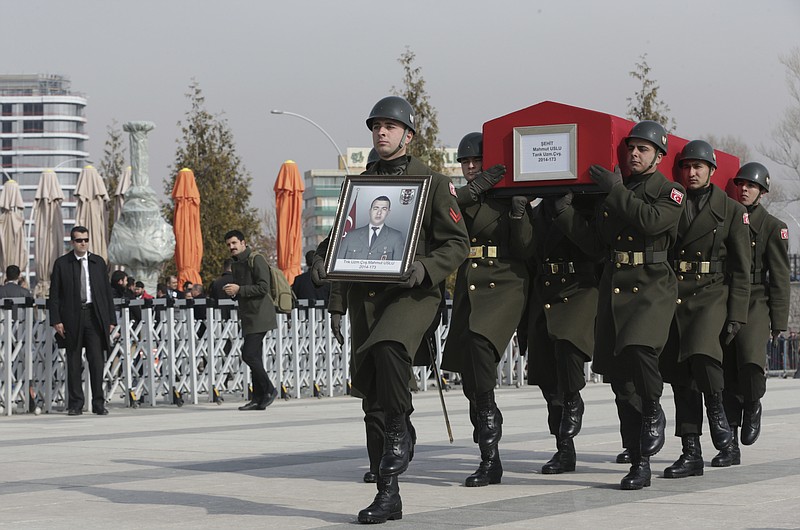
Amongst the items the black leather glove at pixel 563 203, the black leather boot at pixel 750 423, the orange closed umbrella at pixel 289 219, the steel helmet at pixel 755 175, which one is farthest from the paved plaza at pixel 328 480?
the orange closed umbrella at pixel 289 219

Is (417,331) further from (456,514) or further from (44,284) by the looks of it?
(44,284)

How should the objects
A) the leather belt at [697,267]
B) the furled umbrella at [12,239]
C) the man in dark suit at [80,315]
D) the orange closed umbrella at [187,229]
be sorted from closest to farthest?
1. the leather belt at [697,267]
2. the man in dark suit at [80,315]
3. the orange closed umbrella at [187,229]
4. the furled umbrella at [12,239]

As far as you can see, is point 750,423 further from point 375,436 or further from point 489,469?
point 375,436

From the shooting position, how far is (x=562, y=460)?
9.49m

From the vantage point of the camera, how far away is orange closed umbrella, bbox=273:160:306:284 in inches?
1062

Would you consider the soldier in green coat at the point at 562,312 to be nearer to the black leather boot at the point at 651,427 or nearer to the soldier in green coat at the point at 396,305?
the black leather boot at the point at 651,427

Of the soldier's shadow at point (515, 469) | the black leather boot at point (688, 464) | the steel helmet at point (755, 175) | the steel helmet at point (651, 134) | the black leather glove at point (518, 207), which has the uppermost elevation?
the steel helmet at point (651, 134)

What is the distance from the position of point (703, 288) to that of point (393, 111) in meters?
2.91

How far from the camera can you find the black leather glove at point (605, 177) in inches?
345

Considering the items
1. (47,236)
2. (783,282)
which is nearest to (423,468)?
(783,282)

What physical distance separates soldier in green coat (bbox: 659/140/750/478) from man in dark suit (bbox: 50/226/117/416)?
8620mm

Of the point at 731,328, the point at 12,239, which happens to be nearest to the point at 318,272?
the point at 731,328

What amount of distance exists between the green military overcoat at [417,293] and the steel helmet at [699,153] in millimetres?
2465

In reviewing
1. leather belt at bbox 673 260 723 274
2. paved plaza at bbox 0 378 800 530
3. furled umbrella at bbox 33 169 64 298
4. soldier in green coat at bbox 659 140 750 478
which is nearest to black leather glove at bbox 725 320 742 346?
soldier in green coat at bbox 659 140 750 478
